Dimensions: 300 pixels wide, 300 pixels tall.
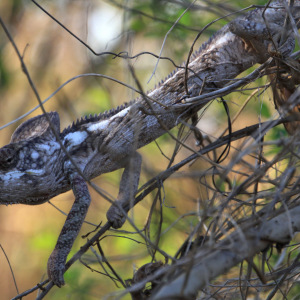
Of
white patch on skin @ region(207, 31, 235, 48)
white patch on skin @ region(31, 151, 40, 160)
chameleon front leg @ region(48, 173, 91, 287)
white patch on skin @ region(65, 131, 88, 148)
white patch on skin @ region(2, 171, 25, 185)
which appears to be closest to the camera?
chameleon front leg @ region(48, 173, 91, 287)

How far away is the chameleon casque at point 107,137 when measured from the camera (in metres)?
2.28

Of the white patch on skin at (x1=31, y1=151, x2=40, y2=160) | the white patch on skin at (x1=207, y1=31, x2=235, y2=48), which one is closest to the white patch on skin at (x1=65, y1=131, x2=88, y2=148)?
the white patch on skin at (x1=31, y1=151, x2=40, y2=160)

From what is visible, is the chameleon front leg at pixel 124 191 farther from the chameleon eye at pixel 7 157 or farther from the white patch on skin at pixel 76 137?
the chameleon eye at pixel 7 157

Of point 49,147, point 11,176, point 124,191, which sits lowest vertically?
point 124,191

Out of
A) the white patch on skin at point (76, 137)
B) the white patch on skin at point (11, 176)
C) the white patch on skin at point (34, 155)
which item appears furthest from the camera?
the white patch on skin at point (76, 137)

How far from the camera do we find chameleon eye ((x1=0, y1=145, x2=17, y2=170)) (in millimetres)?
2262

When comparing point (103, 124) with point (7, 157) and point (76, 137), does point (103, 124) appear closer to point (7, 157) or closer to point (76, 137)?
point (76, 137)

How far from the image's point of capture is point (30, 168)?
2332 mm

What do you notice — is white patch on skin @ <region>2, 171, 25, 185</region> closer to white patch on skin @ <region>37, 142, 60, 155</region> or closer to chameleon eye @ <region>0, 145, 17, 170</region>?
chameleon eye @ <region>0, 145, 17, 170</region>

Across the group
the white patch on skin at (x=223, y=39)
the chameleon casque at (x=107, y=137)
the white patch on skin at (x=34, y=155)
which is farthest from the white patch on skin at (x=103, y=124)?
the white patch on skin at (x=223, y=39)

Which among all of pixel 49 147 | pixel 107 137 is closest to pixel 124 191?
pixel 107 137

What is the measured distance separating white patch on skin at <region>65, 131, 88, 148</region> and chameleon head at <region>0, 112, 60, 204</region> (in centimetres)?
8

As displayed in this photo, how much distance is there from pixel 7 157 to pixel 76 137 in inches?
16.1

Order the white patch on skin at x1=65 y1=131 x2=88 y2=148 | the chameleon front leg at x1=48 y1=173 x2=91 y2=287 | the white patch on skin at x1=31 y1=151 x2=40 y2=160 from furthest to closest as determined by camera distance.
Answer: the white patch on skin at x1=65 y1=131 x2=88 y2=148
the white patch on skin at x1=31 y1=151 x2=40 y2=160
the chameleon front leg at x1=48 y1=173 x2=91 y2=287
